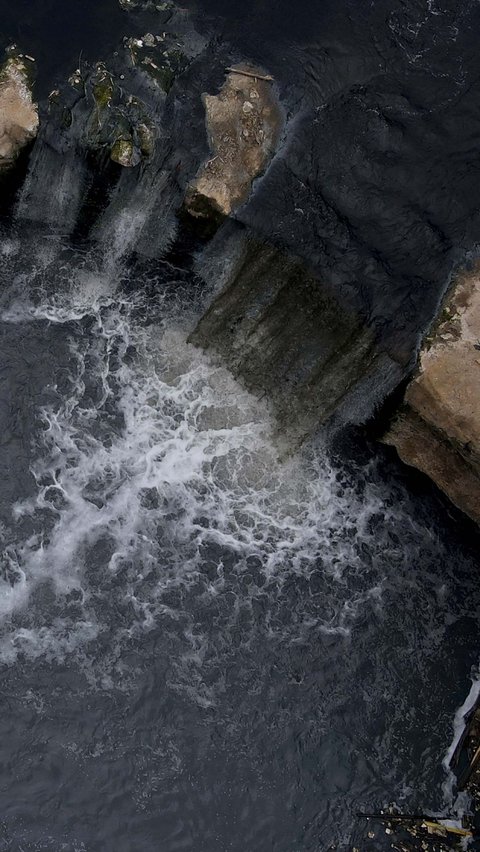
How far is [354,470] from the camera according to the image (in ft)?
39.6

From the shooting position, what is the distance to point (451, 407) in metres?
10.6

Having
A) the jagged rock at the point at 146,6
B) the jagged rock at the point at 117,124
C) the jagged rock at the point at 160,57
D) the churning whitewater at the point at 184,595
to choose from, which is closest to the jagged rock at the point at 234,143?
A: the jagged rock at the point at 160,57

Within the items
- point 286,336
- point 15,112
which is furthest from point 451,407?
point 15,112

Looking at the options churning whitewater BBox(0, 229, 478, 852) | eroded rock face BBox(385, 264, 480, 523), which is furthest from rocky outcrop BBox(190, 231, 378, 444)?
eroded rock face BBox(385, 264, 480, 523)

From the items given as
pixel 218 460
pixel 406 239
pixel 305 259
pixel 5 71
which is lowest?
pixel 218 460

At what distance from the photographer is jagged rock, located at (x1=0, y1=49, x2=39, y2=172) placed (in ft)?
38.1

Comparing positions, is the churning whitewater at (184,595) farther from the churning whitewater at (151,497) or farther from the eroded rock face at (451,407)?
the eroded rock face at (451,407)

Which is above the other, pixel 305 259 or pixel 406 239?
pixel 406 239

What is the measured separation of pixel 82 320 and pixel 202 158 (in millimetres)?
3479

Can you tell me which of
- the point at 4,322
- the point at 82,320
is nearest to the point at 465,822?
the point at 82,320

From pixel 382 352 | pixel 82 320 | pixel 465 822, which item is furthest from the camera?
pixel 82 320

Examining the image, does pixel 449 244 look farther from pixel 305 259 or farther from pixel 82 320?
pixel 82 320

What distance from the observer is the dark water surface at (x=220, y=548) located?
10047mm

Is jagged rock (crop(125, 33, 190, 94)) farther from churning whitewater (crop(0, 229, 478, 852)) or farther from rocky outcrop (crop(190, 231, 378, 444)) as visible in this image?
churning whitewater (crop(0, 229, 478, 852))
